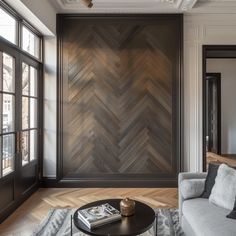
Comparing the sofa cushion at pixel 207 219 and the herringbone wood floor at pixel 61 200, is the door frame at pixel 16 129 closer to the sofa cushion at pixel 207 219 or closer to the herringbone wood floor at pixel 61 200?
the herringbone wood floor at pixel 61 200

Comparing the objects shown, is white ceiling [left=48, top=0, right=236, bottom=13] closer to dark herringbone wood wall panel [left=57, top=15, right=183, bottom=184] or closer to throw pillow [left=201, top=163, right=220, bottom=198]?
dark herringbone wood wall panel [left=57, top=15, right=183, bottom=184]

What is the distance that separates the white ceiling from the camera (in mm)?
3979

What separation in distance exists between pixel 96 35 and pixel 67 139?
6.33 ft

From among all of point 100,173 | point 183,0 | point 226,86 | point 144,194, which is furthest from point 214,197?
point 226,86

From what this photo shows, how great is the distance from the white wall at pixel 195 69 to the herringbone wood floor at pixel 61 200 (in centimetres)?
80

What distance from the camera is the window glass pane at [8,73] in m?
3.10

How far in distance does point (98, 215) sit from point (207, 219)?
34.7 inches

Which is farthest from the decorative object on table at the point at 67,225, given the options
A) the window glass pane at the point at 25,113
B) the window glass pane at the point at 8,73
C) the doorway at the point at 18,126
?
the window glass pane at the point at 8,73

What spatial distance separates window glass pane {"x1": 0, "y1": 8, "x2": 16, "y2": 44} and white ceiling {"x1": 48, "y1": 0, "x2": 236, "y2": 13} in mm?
889

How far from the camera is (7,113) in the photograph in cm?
318

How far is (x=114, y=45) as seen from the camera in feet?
14.2

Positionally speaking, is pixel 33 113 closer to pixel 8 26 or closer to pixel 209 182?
pixel 8 26

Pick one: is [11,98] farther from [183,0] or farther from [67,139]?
[183,0]

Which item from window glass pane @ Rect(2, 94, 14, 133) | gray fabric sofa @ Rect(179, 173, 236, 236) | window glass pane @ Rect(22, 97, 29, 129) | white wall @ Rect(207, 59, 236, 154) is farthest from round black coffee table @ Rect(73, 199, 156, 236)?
white wall @ Rect(207, 59, 236, 154)
